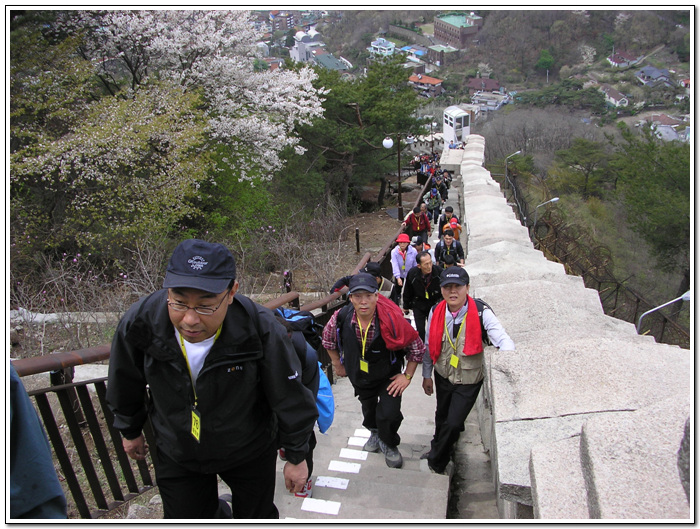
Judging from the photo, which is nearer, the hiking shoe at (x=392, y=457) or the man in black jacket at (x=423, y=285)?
the hiking shoe at (x=392, y=457)

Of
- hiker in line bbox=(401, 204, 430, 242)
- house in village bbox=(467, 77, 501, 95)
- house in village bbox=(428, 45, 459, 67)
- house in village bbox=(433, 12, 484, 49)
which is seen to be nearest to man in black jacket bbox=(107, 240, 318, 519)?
hiker in line bbox=(401, 204, 430, 242)

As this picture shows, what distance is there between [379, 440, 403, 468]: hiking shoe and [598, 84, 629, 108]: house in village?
94.1 metres

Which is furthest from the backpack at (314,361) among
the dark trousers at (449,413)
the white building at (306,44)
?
the white building at (306,44)

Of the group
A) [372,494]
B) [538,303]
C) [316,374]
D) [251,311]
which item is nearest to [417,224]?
[538,303]

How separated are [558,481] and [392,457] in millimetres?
2002

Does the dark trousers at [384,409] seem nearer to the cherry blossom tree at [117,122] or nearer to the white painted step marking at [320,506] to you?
the white painted step marking at [320,506]

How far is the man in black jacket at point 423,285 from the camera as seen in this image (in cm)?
571

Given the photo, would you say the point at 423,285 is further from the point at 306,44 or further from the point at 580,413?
the point at 306,44

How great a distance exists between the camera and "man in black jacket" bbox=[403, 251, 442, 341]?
18.7 feet

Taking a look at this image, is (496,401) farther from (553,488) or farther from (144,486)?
(144,486)

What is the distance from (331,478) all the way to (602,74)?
11067 cm

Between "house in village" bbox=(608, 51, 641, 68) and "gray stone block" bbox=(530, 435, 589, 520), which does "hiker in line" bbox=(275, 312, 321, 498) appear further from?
"house in village" bbox=(608, 51, 641, 68)

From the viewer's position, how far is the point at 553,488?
252 cm

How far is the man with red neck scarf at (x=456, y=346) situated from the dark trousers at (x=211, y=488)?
1.82 m
